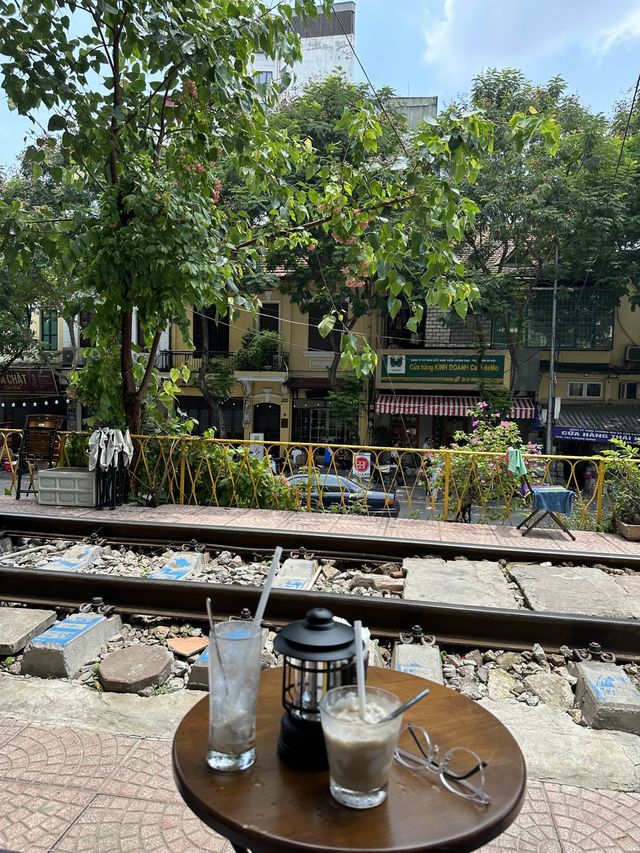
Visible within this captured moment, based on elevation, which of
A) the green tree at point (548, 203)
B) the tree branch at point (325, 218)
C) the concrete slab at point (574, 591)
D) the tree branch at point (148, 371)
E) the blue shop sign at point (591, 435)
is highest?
the green tree at point (548, 203)

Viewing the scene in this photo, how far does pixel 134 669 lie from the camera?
352 cm

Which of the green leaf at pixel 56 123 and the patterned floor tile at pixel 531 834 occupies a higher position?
the green leaf at pixel 56 123

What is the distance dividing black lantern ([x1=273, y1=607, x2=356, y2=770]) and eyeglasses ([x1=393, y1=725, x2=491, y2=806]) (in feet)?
0.69

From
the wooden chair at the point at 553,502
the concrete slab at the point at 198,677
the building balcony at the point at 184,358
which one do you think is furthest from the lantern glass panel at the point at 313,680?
the building balcony at the point at 184,358

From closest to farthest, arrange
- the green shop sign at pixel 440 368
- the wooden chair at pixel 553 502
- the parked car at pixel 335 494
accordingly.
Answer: the wooden chair at pixel 553 502
the parked car at pixel 335 494
the green shop sign at pixel 440 368

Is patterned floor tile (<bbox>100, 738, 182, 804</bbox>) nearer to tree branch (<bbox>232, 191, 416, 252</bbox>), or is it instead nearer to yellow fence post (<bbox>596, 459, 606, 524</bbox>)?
tree branch (<bbox>232, 191, 416, 252</bbox>)

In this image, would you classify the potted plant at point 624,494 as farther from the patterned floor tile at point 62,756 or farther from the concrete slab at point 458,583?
the patterned floor tile at point 62,756

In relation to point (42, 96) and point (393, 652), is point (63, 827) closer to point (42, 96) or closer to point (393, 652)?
point (393, 652)

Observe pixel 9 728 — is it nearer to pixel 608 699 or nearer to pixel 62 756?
pixel 62 756

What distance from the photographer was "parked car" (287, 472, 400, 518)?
8.70m

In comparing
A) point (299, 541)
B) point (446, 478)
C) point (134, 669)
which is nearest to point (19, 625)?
point (134, 669)

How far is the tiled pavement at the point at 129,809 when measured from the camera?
2.21 meters

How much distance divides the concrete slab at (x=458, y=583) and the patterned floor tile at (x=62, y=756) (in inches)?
94.3

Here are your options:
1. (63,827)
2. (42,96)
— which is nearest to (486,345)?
(42,96)
